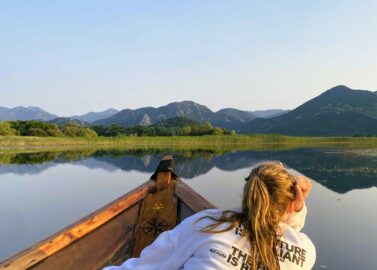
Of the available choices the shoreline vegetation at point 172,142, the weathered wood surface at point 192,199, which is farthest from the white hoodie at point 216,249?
the shoreline vegetation at point 172,142

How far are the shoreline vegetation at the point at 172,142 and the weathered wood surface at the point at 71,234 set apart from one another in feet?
109

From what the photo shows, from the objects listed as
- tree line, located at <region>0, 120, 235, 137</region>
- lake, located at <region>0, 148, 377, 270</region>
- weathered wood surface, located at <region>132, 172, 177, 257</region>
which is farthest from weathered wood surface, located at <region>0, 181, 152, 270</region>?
tree line, located at <region>0, 120, 235, 137</region>

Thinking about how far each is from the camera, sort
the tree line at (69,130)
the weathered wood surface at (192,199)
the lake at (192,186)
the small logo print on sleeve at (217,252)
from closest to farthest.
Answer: the small logo print on sleeve at (217,252) → the weathered wood surface at (192,199) → the lake at (192,186) → the tree line at (69,130)

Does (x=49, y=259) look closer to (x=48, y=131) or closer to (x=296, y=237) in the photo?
(x=296, y=237)

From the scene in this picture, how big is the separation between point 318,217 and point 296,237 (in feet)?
22.2

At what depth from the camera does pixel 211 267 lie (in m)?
1.63

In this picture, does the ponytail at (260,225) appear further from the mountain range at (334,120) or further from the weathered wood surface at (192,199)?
the mountain range at (334,120)

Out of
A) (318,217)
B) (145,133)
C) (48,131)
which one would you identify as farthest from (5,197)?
(145,133)

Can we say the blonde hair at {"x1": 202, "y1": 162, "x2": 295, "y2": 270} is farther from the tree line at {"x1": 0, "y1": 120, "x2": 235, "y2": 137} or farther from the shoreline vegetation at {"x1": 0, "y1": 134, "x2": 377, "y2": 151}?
the tree line at {"x1": 0, "y1": 120, "x2": 235, "y2": 137}

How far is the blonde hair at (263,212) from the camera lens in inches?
64.7

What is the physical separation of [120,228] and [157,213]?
366mm

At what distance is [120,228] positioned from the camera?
3875mm

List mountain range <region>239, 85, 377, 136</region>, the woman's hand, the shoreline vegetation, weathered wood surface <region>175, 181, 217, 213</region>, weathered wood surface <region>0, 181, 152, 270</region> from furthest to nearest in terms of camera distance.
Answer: mountain range <region>239, 85, 377, 136</region>, the shoreline vegetation, weathered wood surface <region>175, 181, 217, 213</region>, weathered wood surface <region>0, 181, 152, 270</region>, the woman's hand

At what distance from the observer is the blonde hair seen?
1.64 metres
